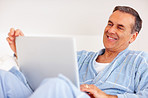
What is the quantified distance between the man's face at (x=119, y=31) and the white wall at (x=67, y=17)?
0.51m

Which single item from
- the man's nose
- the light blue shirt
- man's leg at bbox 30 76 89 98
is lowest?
the light blue shirt

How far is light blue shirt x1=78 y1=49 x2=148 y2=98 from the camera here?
160cm

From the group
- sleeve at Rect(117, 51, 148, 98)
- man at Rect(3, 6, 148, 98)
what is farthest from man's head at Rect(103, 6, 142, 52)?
sleeve at Rect(117, 51, 148, 98)

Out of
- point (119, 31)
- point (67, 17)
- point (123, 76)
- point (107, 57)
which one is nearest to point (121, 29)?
point (119, 31)

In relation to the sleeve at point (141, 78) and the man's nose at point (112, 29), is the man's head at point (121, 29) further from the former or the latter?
the sleeve at point (141, 78)

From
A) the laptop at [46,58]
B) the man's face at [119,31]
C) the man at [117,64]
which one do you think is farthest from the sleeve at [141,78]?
the laptop at [46,58]

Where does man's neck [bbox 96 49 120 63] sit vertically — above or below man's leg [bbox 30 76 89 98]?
below

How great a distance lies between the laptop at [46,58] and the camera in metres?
1.04

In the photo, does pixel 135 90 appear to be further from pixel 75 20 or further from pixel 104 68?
pixel 75 20

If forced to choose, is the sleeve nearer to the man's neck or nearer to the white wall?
the man's neck

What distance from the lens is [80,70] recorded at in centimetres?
187

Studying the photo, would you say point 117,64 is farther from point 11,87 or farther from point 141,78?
point 11,87

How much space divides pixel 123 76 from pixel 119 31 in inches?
14.7

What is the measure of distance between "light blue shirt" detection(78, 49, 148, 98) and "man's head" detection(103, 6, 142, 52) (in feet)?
0.29
